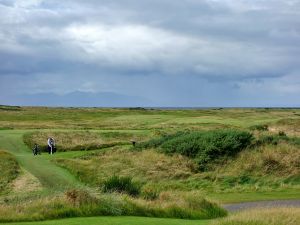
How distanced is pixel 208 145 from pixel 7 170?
18.1m

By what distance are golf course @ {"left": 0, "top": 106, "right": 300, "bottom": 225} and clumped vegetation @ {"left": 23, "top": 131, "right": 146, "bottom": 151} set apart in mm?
104

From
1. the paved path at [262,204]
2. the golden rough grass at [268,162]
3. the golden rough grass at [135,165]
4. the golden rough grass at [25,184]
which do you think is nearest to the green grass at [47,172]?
the golden rough grass at [25,184]

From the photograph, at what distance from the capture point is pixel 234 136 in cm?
4378

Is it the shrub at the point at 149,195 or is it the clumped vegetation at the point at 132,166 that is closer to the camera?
the shrub at the point at 149,195

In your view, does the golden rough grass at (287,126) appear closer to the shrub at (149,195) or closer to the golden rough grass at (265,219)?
the shrub at (149,195)

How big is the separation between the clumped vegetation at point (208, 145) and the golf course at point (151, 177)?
86 millimetres

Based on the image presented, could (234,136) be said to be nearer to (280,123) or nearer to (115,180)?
(115,180)

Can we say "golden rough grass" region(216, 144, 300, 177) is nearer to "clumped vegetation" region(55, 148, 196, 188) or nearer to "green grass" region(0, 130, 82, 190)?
"clumped vegetation" region(55, 148, 196, 188)

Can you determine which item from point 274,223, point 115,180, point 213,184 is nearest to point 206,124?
point 213,184

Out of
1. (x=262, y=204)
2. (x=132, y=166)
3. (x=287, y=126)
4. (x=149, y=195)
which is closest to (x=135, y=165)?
(x=132, y=166)

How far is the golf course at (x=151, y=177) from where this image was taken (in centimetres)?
1727

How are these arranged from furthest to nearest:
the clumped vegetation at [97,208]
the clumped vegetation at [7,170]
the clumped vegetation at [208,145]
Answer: the clumped vegetation at [208,145] → the clumped vegetation at [7,170] → the clumped vegetation at [97,208]

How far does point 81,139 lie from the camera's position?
2069 inches

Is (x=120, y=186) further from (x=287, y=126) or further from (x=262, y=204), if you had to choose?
(x=287, y=126)
